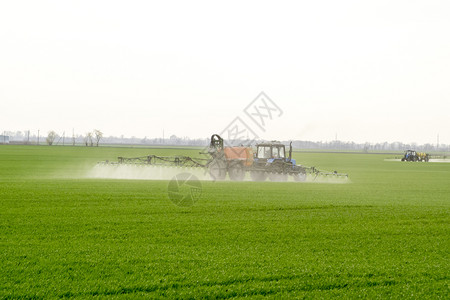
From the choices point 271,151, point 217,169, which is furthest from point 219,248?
point 271,151

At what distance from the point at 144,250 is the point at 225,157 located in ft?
50.7

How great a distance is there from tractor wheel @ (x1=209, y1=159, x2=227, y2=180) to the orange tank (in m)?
0.54

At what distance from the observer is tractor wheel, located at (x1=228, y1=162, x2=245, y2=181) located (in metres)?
24.1

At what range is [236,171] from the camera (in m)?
24.3

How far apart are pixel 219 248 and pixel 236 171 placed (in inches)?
604

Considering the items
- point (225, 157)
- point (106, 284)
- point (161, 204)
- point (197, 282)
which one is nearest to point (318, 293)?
point (197, 282)

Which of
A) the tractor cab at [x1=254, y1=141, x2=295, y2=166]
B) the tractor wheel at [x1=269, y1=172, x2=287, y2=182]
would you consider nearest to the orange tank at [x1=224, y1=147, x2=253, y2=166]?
the tractor cab at [x1=254, y1=141, x2=295, y2=166]

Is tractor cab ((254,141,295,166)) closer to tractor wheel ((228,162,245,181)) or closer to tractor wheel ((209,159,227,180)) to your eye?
tractor wheel ((228,162,245,181))

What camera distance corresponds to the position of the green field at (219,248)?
6.88 metres

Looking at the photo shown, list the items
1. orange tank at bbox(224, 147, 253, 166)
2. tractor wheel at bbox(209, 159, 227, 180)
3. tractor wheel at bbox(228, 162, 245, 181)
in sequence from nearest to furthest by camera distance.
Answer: tractor wheel at bbox(209, 159, 227, 180) < tractor wheel at bbox(228, 162, 245, 181) < orange tank at bbox(224, 147, 253, 166)

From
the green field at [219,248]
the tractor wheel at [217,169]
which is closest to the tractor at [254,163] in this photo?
the tractor wheel at [217,169]

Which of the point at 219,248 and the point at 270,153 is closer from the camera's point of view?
the point at 219,248

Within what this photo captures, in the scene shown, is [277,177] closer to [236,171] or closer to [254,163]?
[254,163]

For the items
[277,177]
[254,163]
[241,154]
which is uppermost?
[241,154]
